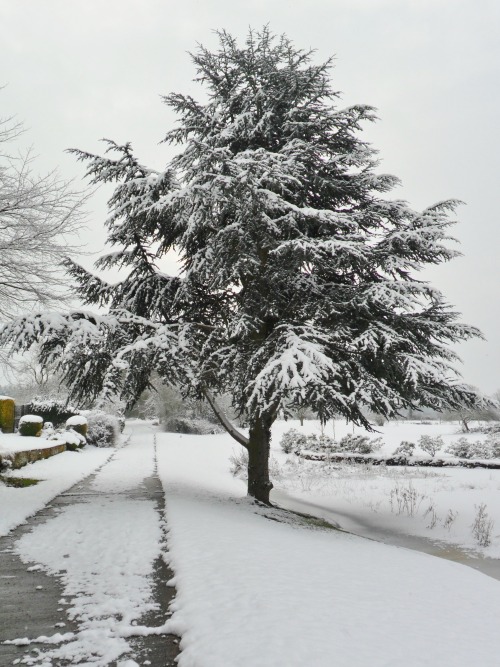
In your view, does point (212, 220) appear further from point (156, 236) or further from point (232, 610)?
point (232, 610)

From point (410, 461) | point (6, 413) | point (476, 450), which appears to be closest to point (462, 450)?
point (476, 450)

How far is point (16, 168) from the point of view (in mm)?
8578

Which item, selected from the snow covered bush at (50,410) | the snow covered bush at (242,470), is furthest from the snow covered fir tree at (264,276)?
the snow covered bush at (50,410)

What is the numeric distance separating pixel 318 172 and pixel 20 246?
5848 mm

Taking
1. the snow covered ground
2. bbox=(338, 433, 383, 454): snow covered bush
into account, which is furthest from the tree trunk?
bbox=(338, 433, 383, 454): snow covered bush

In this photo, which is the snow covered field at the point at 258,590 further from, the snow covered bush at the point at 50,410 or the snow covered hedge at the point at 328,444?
the snow covered bush at the point at 50,410

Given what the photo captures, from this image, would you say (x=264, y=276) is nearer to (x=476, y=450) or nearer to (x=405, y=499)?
(x=405, y=499)

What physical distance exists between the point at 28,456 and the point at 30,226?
586cm

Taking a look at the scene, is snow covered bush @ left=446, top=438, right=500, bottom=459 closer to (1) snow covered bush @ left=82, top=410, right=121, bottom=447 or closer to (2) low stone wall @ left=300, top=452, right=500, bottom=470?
(2) low stone wall @ left=300, top=452, right=500, bottom=470

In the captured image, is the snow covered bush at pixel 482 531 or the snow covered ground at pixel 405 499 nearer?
the snow covered bush at pixel 482 531

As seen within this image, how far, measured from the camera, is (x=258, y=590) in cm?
335

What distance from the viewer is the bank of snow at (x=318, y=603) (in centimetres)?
252

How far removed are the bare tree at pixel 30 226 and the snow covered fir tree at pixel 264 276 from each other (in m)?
0.82

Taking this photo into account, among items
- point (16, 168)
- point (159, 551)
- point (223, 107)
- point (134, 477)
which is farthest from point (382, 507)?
point (16, 168)
